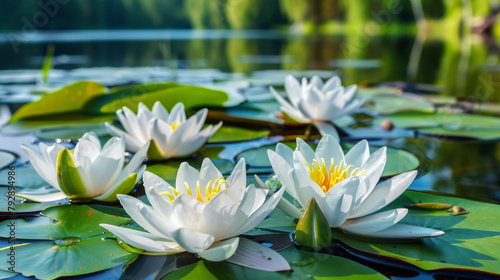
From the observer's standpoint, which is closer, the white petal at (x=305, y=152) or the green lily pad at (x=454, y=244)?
the green lily pad at (x=454, y=244)

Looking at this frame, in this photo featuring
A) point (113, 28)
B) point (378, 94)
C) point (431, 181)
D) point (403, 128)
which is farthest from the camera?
point (113, 28)

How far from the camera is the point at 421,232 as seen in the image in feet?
3.06

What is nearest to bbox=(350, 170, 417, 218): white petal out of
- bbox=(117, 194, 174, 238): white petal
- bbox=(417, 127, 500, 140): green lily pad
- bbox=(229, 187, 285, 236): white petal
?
bbox=(229, 187, 285, 236): white petal

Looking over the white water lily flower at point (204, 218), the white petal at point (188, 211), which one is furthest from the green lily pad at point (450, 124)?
the white petal at point (188, 211)

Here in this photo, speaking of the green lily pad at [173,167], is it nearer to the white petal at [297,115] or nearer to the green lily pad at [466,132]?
the white petal at [297,115]

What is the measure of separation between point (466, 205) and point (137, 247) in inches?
34.3

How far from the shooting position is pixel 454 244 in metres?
0.94

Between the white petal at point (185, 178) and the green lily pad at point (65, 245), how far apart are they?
0.18m

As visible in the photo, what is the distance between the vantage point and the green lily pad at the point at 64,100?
232 centimetres

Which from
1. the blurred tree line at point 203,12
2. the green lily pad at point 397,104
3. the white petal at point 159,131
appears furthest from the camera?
the blurred tree line at point 203,12

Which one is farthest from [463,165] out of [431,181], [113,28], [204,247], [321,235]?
[113,28]

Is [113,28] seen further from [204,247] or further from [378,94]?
[204,247]

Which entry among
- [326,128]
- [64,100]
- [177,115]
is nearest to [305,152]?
[177,115]

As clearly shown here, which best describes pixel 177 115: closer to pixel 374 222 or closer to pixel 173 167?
pixel 173 167
